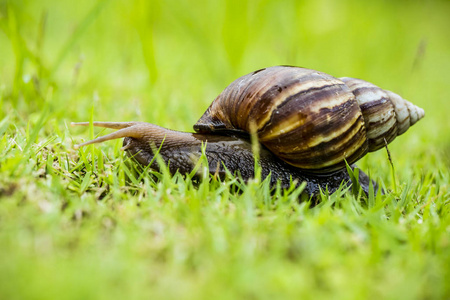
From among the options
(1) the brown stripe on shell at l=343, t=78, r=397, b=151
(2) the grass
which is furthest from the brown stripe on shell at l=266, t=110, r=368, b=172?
(2) the grass

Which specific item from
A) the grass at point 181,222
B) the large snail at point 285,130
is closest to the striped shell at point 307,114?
the large snail at point 285,130

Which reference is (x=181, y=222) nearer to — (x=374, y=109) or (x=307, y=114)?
(x=307, y=114)

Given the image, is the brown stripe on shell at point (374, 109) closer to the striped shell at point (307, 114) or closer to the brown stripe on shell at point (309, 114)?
the striped shell at point (307, 114)

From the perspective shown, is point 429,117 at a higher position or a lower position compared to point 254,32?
lower

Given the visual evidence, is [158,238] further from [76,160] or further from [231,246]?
[76,160]

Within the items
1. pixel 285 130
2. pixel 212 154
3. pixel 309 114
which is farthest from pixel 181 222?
pixel 309 114

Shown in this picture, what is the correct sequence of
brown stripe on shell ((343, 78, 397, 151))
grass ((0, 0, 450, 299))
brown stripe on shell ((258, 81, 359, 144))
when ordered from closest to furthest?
grass ((0, 0, 450, 299)) → brown stripe on shell ((258, 81, 359, 144)) → brown stripe on shell ((343, 78, 397, 151))

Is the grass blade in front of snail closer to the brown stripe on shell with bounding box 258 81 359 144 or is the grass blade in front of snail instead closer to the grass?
the grass

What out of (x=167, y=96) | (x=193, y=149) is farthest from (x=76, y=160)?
(x=167, y=96)
